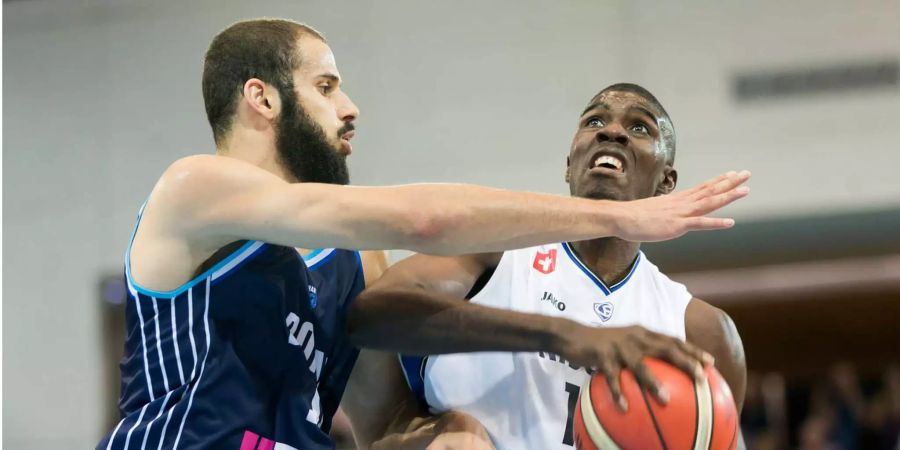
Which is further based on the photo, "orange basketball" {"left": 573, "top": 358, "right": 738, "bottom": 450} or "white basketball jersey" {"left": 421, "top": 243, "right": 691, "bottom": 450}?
"white basketball jersey" {"left": 421, "top": 243, "right": 691, "bottom": 450}

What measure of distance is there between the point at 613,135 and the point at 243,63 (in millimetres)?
1403

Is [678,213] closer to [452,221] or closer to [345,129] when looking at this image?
[452,221]

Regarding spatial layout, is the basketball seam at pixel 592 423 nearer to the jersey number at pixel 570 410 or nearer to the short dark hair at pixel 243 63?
the jersey number at pixel 570 410

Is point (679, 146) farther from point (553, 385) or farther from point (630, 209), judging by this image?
point (630, 209)

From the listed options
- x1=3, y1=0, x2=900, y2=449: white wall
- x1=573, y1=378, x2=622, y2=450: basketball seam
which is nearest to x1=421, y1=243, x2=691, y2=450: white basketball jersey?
x1=573, y1=378, x2=622, y2=450: basketball seam

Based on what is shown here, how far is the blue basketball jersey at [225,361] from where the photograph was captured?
115 inches

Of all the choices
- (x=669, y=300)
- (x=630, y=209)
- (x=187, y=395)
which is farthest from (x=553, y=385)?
(x=187, y=395)

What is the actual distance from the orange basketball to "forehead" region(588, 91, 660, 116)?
1.37 metres

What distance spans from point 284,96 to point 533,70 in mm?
5598

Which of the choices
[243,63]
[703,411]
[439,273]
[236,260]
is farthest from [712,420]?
[243,63]

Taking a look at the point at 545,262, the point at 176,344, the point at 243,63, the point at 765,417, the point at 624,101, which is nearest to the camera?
the point at 176,344

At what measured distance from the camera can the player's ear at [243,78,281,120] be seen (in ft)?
10.5

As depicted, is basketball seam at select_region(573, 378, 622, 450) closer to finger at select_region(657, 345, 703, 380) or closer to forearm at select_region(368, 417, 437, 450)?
finger at select_region(657, 345, 703, 380)

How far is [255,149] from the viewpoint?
3.20 m
